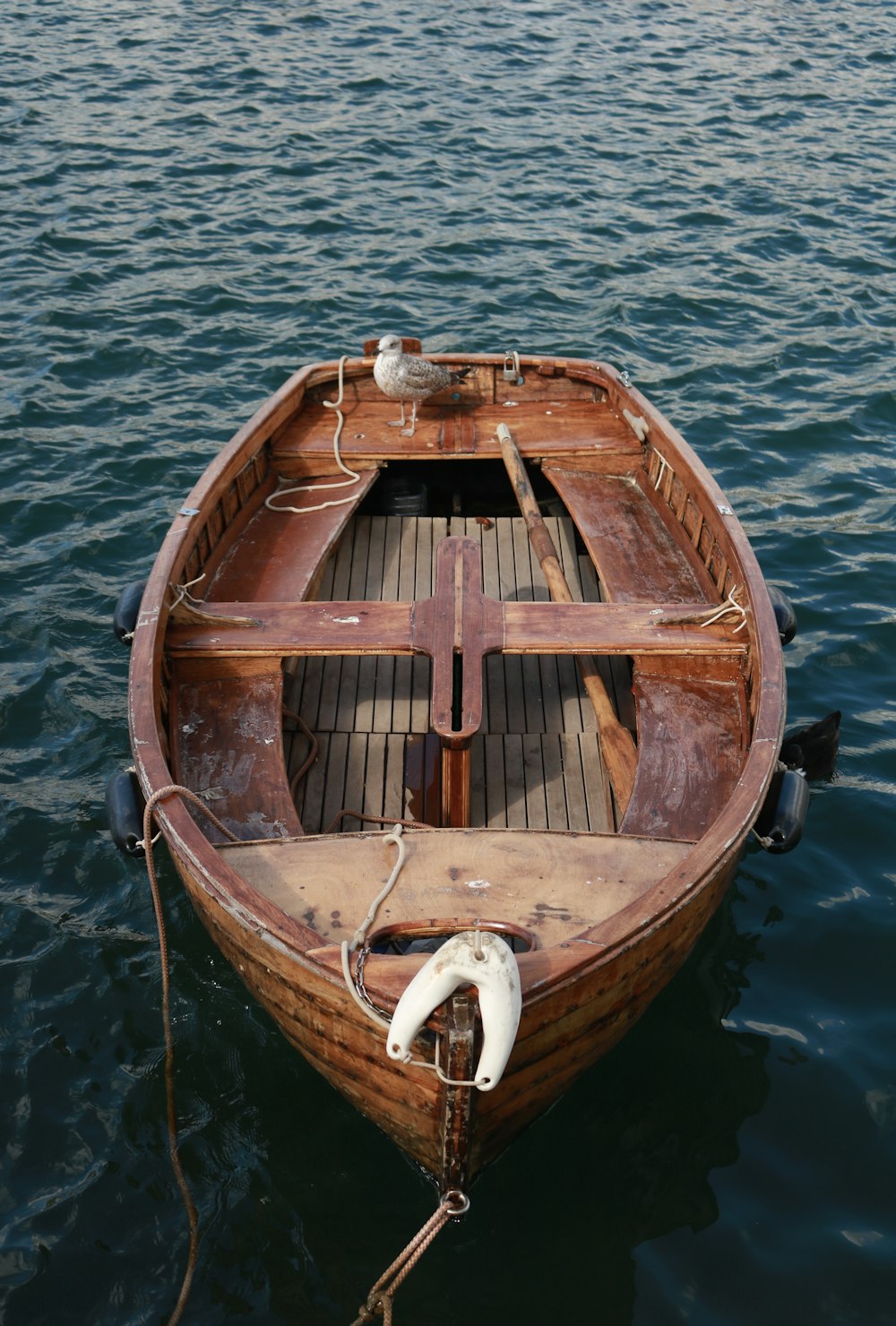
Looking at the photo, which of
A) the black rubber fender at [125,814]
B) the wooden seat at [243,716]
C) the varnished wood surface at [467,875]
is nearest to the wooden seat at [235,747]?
the wooden seat at [243,716]

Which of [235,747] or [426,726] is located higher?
[235,747]

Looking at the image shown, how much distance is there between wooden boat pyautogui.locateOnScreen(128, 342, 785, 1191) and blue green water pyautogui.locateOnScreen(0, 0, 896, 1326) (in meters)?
0.83

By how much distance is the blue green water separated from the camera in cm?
507

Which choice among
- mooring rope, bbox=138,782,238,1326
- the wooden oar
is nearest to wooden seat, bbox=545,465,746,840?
the wooden oar

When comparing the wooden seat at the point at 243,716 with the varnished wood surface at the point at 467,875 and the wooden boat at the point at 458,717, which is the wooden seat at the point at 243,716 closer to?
the wooden boat at the point at 458,717

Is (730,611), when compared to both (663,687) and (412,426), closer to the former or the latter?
(663,687)

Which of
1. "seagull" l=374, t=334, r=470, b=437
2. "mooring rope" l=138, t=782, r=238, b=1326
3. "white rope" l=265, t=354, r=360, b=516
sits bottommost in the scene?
"mooring rope" l=138, t=782, r=238, b=1326

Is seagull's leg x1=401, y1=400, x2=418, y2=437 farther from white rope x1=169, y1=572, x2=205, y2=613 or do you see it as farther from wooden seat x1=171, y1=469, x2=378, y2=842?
white rope x1=169, y1=572, x2=205, y2=613

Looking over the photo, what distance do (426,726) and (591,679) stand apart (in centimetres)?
103

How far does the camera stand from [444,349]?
40.2 ft

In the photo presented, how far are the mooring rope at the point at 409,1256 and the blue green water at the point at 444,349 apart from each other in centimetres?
18

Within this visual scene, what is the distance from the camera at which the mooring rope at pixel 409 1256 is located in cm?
427

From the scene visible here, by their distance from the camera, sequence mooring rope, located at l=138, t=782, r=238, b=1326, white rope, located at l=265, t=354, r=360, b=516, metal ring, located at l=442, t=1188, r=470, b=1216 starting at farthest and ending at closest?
white rope, located at l=265, t=354, r=360, b=516
mooring rope, located at l=138, t=782, r=238, b=1326
metal ring, located at l=442, t=1188, r=470, b=1216

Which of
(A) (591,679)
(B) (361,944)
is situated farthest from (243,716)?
(B) (361,944)
